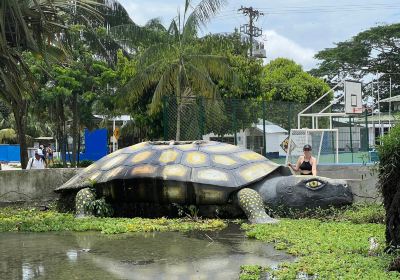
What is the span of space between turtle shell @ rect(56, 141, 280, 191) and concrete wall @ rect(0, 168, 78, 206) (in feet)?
5.74

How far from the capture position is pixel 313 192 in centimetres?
926

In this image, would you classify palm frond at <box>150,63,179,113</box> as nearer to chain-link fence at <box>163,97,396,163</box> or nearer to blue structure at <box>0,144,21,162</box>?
chain-link fence at <box>163,97,396,163</box>

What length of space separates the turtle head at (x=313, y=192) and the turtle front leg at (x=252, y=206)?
0.43 metres

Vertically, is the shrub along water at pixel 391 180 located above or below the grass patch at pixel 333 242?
above

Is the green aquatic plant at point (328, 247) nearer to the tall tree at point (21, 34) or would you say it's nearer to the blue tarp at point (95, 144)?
the tall tree at point (21, 34)

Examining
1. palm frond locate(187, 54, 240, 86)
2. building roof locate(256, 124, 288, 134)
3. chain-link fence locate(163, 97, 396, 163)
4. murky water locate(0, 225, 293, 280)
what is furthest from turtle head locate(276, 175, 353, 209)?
palm frond locate(187, 54, 240, 86)

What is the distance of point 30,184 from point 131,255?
6.34m

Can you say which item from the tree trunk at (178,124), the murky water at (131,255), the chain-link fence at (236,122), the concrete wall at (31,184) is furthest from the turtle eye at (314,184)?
the tree trunk at (178,124)

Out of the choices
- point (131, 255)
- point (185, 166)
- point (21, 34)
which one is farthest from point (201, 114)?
point (131, 255)

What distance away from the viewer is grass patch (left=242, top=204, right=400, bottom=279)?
5289 mm

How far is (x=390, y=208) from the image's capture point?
18.3 ft

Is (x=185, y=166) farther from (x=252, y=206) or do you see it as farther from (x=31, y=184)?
(x=31, y=184)

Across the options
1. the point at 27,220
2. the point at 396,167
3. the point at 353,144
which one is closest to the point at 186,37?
the point at 353,144

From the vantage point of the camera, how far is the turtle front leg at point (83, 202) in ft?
33.1
